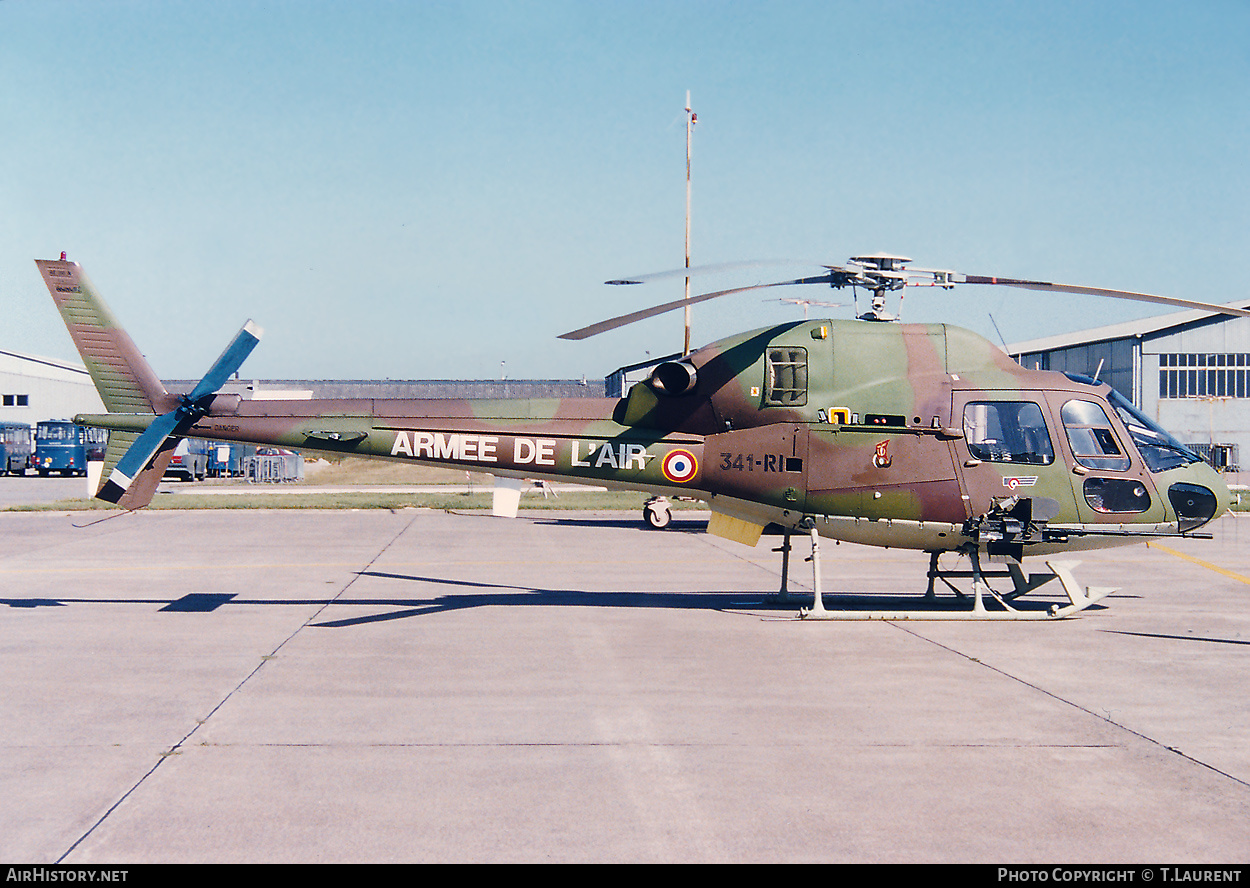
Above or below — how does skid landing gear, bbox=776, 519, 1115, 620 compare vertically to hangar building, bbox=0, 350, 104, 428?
below

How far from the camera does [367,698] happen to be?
8289mm

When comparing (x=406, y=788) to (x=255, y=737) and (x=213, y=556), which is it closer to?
(x=255, y=737)

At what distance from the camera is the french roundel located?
490 inches

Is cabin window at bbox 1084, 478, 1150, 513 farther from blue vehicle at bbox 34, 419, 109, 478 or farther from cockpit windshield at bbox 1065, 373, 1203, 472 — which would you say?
blue vehicle at bbox 34, 419, 109, 478

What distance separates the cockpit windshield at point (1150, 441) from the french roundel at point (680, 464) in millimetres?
4671

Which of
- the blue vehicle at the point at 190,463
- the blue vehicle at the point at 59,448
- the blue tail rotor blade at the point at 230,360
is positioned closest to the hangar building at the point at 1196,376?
the blue vehicle at the point at 190,463

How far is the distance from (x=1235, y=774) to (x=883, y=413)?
6224mm

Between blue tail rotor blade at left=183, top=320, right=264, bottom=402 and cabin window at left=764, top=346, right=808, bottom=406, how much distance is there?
6.35 m

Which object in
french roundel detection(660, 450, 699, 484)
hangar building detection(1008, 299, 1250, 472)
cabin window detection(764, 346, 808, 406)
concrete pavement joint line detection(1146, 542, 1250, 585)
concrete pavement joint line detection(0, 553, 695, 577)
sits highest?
hangar building detection(1008, 299, 1250, 472)

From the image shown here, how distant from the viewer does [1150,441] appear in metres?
12.3

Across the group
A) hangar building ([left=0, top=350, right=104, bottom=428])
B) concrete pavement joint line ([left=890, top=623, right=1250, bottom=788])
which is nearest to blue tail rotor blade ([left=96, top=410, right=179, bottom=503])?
concrete pavement joint line ([left=890, top=623, right=1250, bottom=788])

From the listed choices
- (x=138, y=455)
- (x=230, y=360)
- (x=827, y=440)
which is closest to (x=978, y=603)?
(x=827, y=440)

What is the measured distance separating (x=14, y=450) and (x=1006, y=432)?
56879 mm

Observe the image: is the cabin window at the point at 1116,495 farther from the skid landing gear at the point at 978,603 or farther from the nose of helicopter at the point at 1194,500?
the skid landing gear at the point at 978,603
